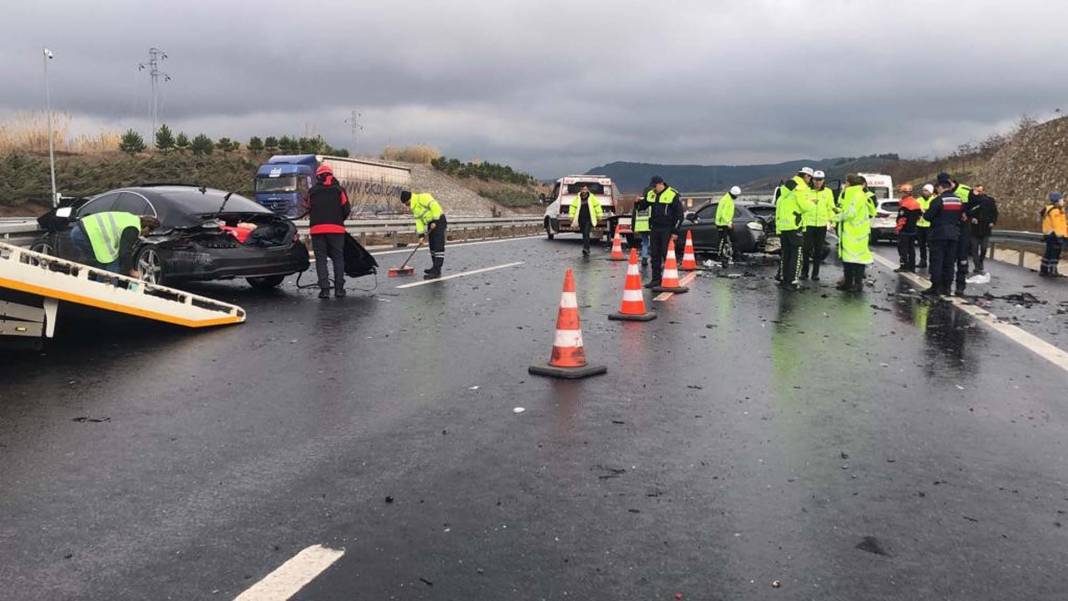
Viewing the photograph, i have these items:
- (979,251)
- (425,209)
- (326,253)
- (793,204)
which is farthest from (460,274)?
(979,251)

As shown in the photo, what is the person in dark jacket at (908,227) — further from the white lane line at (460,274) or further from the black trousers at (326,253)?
the black trousers at (326,253)

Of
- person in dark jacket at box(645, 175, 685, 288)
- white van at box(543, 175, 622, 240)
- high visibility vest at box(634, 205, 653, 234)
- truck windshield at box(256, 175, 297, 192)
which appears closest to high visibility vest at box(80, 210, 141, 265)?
person in dark jacket at box(645, 175, 685, 288)

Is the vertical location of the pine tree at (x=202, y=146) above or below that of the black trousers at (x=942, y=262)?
above

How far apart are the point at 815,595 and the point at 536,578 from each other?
1.05 meters

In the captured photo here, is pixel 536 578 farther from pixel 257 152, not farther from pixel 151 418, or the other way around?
pixel 257 152

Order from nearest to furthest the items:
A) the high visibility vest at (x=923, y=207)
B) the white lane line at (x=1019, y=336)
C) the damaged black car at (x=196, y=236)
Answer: the white lane line at (x=1019, y=336), the damaged black car at (x=196, y=236), the high visibility vest at (x=923, y=207)

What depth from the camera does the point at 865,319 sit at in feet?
33.5

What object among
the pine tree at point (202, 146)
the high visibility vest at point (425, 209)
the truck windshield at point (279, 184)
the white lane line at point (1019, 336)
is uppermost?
the pine tree at point (202, 146)

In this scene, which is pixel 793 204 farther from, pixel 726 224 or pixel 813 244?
pixel 726 224

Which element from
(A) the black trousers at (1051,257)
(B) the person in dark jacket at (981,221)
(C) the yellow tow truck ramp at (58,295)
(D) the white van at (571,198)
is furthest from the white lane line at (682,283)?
(D) the white van at (571,198)

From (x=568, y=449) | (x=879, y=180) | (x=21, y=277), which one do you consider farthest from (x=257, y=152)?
(x=568, y=449)

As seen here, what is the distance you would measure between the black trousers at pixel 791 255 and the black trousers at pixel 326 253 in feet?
23.3

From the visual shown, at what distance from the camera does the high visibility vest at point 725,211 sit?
18297 mm

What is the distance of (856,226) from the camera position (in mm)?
12906
